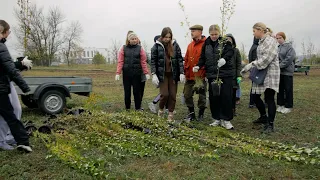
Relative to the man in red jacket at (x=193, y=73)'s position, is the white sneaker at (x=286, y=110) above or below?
below

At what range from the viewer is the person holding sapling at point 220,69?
5.57m

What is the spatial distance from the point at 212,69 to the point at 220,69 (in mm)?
153

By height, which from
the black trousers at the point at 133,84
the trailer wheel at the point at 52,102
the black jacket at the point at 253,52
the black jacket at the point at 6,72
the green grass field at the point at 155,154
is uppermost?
the black jacket at the point at 253,52

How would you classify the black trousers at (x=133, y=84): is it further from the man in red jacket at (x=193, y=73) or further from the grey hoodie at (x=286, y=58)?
the grey hoodie at (x=286, y=58)

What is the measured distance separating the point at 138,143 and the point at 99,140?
22.5 inches

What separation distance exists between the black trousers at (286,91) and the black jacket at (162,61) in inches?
111

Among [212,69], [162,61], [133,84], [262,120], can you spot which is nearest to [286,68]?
[262,120]

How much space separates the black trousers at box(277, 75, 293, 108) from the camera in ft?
24.1

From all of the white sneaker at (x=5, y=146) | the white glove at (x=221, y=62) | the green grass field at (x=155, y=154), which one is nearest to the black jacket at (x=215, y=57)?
the white glove at (x=221, y=62)

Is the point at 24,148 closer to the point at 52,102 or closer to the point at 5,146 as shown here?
the point at 5,146

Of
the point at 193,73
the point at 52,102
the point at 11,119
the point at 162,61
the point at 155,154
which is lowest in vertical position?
the point at 155,154

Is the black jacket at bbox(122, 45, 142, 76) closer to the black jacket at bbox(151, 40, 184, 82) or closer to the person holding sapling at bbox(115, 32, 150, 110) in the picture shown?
the person holding sapling at bbox(115, 32, 150, 110)

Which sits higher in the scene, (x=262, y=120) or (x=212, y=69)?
(x=212, y=69)

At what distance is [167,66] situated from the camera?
244 inches
